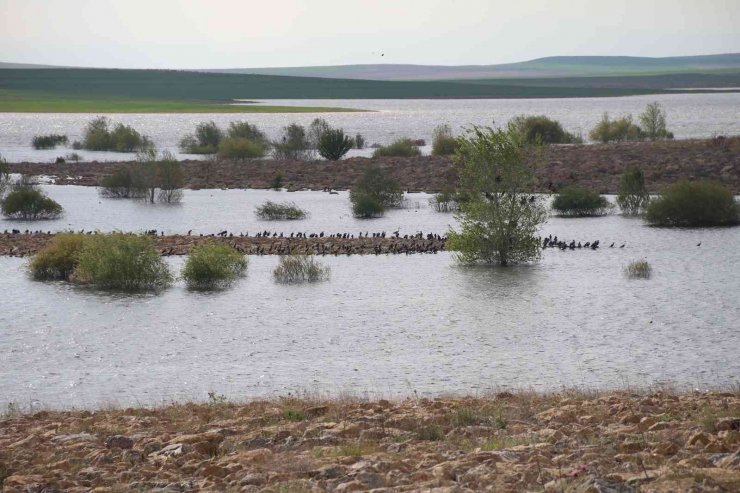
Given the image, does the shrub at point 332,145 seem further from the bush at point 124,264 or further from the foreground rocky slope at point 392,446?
the foreground rocky slope at point 392,446

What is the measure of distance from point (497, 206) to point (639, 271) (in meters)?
4.46

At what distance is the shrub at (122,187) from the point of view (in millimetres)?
54719

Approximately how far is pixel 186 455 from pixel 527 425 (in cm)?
382

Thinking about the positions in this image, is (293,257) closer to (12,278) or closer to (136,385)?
(12,278)

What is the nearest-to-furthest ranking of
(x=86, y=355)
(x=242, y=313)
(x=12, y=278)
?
(x=86, y=355) < (x=242, y=313) < (x=12, y=278)

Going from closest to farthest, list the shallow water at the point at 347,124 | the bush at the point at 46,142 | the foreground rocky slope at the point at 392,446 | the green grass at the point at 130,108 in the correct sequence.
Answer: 1. the foreground rocky slope at the point at 392,446
2. the shallow water at the point at 347,124
3. the bush at the point at 46,142
4. the green grass at the point at 130,108

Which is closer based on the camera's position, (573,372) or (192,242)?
(573,372)

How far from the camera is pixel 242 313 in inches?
970

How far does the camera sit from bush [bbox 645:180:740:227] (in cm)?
3959

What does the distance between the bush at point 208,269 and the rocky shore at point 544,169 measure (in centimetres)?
2383

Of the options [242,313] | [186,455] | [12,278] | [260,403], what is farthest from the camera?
[12,278]

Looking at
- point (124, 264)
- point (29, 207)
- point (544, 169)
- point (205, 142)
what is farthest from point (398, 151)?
point (124, 264)

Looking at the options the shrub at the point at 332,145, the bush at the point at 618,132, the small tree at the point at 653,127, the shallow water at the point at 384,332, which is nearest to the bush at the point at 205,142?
the shrub at the point at 332,145

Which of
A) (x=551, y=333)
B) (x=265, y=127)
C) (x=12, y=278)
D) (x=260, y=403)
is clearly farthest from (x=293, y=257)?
(x=265, y=127)
